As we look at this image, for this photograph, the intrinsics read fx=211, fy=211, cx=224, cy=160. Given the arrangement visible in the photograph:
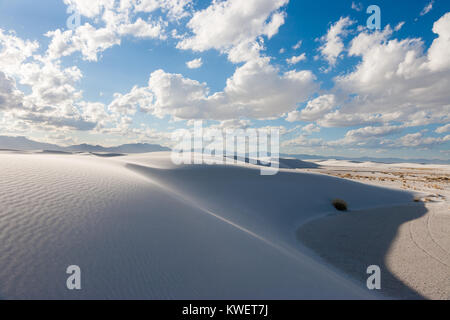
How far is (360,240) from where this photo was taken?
805 cm

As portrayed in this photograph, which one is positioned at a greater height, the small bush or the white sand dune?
the white sand dune

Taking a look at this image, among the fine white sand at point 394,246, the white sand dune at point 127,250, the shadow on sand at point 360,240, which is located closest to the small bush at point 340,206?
the shadow on sand at point 360,240

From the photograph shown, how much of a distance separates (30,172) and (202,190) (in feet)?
26.1

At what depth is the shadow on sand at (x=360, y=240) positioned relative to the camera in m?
5.47

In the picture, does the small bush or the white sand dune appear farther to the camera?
the small bush

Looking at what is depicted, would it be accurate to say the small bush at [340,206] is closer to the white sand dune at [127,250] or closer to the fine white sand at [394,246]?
the fine white sand at [394,246]

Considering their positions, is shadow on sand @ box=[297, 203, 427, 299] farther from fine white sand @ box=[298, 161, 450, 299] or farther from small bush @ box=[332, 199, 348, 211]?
small bush @ box=[332, 199, 348, 211]

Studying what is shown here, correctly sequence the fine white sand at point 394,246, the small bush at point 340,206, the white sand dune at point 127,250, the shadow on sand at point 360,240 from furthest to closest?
the small bush at point 340,206
the shadow on sand at point 360,240
the fine white sand at point 394,246
the white sand dune at point 127,250

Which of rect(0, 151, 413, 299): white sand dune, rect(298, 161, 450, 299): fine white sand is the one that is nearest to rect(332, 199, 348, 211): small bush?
rect(298, 161, 450, 299): fine white sand

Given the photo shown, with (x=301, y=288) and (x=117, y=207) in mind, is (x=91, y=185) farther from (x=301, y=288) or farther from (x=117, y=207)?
(x=301, y=288)

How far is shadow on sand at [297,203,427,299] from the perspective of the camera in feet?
17.9

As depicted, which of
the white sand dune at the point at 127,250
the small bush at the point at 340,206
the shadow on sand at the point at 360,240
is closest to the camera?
the white sand dune at the point at 127,250

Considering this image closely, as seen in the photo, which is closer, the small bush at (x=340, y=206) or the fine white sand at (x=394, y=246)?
the fine white sand at (x=394, y=246)
